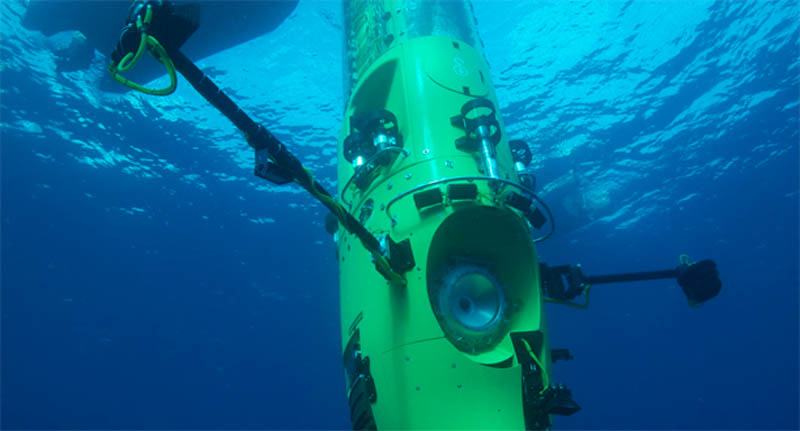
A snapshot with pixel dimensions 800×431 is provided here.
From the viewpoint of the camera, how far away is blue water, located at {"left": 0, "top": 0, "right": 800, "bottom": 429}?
44.1ft

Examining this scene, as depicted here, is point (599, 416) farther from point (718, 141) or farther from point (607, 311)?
point (718, 141)

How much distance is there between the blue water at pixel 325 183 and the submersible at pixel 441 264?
8370 millimetres

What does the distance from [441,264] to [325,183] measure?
13967 millimetres

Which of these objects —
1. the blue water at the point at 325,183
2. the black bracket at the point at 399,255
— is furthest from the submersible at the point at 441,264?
the blue water at the point at 325,183

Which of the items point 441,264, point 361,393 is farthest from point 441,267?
point 361,393

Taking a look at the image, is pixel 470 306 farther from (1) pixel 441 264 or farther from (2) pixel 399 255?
A: (2) pixel 399 255

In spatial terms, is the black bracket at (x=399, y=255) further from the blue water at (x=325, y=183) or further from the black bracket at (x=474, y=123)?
the blue water at (x=325, y=183)

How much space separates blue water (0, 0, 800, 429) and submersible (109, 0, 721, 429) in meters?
8.37

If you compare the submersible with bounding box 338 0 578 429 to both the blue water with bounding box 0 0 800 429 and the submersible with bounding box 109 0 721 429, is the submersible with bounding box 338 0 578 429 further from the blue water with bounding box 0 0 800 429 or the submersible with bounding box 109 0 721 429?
the blue water with bounding box 0 0 800 429

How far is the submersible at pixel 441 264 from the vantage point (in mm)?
3801

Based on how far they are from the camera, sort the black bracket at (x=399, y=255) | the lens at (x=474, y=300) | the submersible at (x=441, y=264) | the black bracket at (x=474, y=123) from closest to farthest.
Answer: the submersible at (x=441, y=264), the black bracket at (x=399, y=255), the lens at (x=474, y=300), the black bracket at (x=474, y=123)

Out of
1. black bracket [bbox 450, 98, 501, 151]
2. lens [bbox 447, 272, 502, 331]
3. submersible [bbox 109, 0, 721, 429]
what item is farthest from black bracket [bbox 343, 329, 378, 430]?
black bracket [bbox 450, 98, 501, 151]

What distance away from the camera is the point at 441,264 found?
4477 mm

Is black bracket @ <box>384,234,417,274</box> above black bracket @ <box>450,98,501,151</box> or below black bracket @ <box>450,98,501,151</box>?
below
